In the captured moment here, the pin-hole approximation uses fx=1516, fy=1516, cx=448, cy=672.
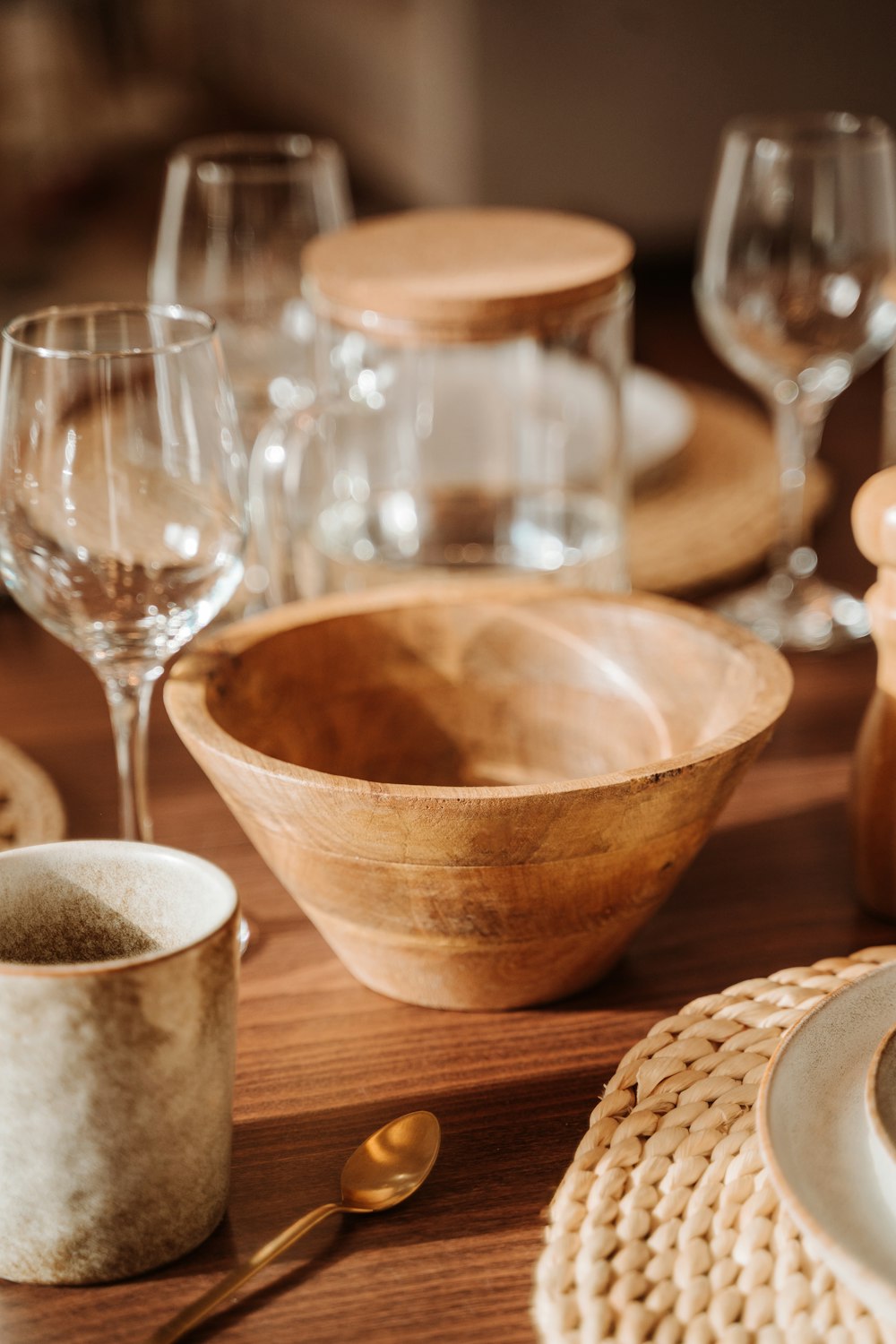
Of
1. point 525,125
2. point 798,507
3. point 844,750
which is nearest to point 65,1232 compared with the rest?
point 844,750

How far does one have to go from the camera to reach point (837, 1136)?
1.21 ft

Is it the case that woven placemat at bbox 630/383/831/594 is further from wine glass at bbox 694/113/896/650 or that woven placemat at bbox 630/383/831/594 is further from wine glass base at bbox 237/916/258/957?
wine glass base at bbox 237/916/258/957

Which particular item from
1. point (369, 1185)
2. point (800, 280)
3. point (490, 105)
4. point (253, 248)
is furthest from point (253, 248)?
point (490, 105)

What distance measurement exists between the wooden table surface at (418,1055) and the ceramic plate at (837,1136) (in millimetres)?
82

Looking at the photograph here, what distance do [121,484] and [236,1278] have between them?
27cm

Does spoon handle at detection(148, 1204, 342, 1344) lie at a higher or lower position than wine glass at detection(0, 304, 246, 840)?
lower

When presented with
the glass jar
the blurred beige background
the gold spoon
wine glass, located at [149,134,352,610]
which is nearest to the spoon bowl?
the gold spoon

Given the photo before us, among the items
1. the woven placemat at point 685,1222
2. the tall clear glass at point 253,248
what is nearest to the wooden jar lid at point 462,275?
the tall clear glass at point 253,248

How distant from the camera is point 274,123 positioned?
3600mm

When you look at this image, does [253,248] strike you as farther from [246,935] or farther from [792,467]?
[246,935]

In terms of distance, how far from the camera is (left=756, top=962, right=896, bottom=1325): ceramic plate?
13.0 inches

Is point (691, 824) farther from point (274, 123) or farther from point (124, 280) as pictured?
point (274, 123)

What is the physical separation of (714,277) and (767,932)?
1.36ft

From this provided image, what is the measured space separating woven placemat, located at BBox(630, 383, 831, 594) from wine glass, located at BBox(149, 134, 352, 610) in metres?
0.23
